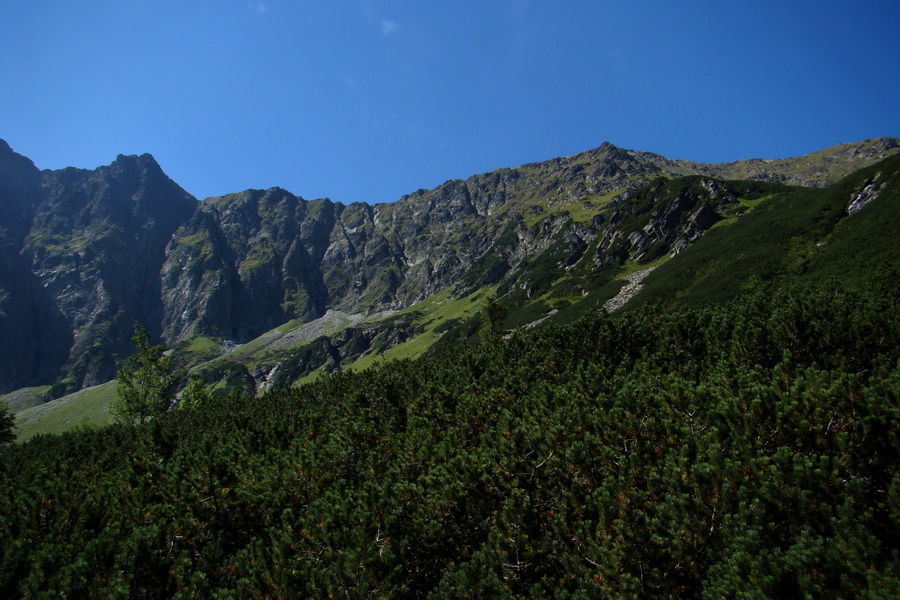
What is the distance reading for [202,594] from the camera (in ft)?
34.6

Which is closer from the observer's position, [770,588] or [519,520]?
[770,588]

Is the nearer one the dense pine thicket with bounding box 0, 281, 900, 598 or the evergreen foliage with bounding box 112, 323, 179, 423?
the dense pine thicket with bounding box 0, 281, 900, 598

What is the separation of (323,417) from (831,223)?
12734 centimetres

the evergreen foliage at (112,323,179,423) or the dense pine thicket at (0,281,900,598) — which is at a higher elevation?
the evergreen foliage at (112,323,179,423)

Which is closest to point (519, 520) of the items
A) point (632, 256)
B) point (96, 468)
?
point (96, 468)

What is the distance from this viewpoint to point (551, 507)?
52.1 ft

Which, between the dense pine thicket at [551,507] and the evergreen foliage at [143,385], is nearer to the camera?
the dense pine thicket at [551,507]

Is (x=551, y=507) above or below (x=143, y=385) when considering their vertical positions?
below

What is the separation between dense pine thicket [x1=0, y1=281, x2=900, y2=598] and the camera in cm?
1068

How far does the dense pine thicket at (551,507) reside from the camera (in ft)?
35.0

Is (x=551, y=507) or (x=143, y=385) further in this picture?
(x=143, y=385)

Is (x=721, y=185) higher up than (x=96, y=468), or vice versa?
(x=721, y=185)

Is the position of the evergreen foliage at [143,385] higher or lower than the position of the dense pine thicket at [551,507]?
higher

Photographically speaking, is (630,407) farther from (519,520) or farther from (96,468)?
(96,468)
